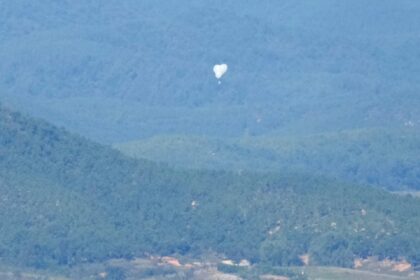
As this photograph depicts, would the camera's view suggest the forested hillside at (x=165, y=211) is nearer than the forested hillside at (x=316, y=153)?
Yes

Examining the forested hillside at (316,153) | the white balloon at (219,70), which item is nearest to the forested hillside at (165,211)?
the forested hillside at (316,153)

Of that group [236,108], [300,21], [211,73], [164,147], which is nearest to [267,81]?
[211,73]

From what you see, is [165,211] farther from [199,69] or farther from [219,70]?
[199,69]

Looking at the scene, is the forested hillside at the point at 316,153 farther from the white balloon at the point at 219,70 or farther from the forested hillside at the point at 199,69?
the white balloon at the point at 219,70

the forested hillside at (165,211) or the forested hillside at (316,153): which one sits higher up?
the forested hillside at (316,153)

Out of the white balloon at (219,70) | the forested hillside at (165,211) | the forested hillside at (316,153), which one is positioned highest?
the white balloon at (219,70)

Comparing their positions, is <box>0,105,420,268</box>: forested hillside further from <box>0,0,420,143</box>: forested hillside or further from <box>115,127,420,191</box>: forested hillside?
<box>0,0,420,143</box>: forested hillside

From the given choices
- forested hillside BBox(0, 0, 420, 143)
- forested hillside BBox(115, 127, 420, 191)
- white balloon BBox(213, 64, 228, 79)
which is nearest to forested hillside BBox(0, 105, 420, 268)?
forested hillside BBox(115, 127, 420, 191)
